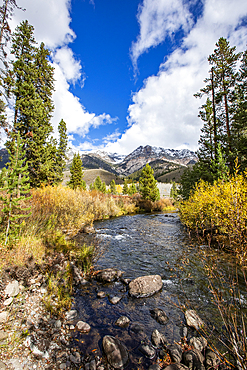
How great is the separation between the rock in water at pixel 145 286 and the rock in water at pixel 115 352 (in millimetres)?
1779

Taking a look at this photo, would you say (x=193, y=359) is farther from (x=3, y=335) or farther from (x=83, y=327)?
(x=3, y=335)

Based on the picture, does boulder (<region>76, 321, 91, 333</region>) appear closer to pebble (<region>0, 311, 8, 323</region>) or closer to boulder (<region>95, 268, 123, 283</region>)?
pebble (<region>0, 311, 8, 323</region>)

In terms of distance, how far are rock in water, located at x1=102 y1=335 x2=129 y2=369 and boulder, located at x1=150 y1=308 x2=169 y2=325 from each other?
3.91ft

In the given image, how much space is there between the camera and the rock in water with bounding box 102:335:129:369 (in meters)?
2.87

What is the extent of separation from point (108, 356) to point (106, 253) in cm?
536

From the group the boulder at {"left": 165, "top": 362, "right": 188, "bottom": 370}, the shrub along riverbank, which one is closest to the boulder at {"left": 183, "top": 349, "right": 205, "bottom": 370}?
the boulder at {"left": 165, "top": 362, "right": 188, "bottom": 370}

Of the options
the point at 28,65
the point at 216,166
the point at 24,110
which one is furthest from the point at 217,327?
the point at 28,65

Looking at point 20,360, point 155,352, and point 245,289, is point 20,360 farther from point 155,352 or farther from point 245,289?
point 245,289

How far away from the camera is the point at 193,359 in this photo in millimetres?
2859

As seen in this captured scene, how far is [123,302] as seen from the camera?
4613mm

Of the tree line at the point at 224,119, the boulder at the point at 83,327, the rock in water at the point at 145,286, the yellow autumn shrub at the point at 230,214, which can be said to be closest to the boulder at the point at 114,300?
the rock in water at the point at 145,286

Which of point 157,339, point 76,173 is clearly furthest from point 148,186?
point 157,339

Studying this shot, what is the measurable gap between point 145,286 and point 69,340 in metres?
2.69

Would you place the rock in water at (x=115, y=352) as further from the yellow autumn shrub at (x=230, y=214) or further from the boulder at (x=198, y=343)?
the yellow autumn shrub at (x=230, y=214)
